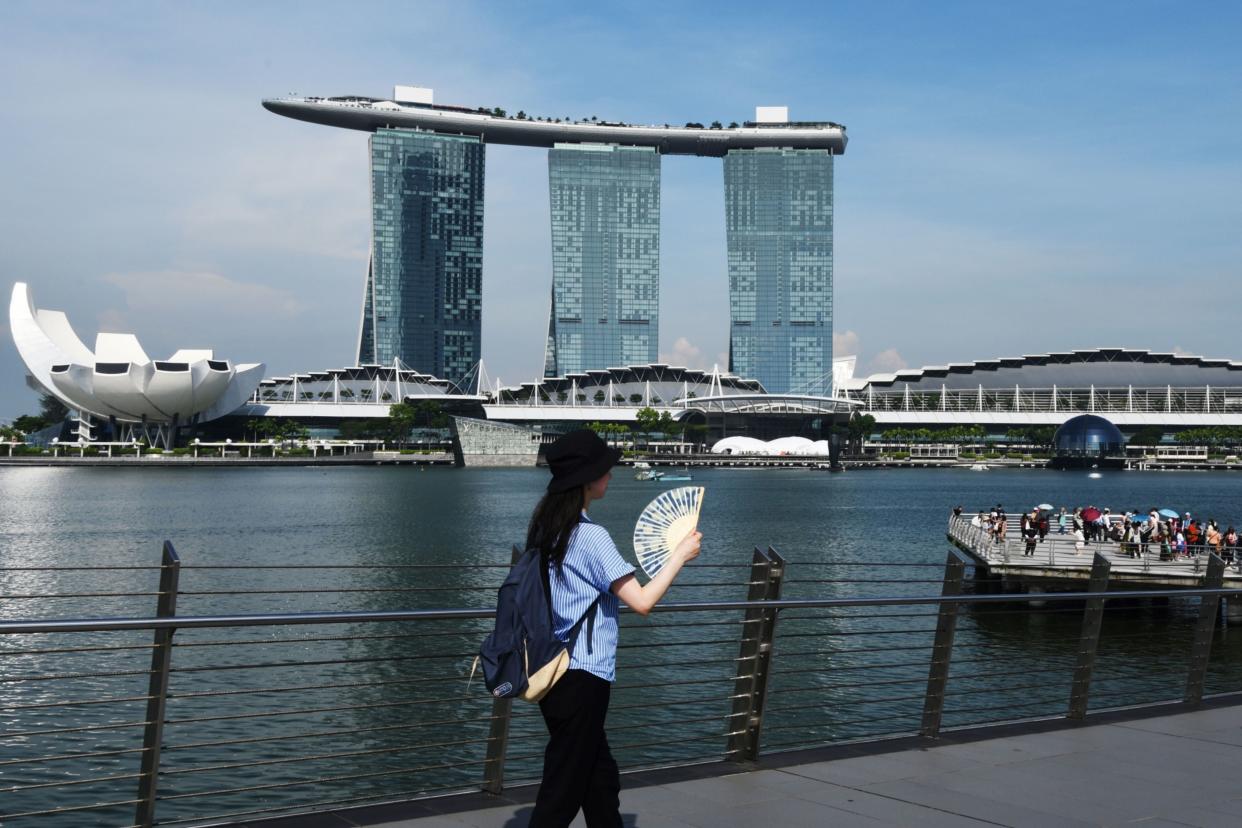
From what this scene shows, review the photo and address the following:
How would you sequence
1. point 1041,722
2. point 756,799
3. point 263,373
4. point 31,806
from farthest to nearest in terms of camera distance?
1. point 263,373
2. point 31,806
3. point 1041,722
4. point 756,799

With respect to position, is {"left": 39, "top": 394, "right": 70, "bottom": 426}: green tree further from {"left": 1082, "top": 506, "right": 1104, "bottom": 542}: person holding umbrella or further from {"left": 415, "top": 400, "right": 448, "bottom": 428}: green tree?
{"left": 1082, "top": 506, "right": 1104, "bottom": 542}: person holding umbrella

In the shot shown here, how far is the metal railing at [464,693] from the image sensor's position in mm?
6727

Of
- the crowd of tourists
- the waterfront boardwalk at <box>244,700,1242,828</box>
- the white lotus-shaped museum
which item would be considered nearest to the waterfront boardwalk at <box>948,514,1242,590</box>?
the crowd of tourists

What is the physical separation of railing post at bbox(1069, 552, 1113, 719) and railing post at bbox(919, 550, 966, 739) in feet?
3.47

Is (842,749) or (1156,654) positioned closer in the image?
(842,749)

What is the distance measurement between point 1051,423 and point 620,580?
179 metres

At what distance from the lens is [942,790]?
6.19 meters

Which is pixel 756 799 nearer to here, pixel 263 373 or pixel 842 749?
pixel 842 749

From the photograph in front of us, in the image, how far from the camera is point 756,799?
5.95m

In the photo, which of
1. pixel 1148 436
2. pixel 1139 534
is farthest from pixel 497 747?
pixel 1148 436

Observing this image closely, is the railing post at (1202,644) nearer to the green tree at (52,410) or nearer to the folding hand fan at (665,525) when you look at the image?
the folding hand fan at (665,525)

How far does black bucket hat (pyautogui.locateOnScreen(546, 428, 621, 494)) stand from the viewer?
14.7 feet

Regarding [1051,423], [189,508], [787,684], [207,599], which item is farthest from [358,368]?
[787,684]

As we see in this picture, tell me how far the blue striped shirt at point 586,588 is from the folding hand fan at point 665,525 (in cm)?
22
